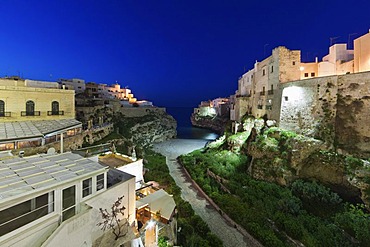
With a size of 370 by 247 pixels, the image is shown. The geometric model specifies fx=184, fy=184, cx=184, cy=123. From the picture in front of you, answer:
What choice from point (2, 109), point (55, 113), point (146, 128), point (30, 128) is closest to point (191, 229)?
point (30, 128)

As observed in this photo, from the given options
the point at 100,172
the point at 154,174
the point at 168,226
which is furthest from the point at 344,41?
the point at 100,172

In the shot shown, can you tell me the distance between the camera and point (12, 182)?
546cm

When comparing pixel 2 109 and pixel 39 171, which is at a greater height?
pixel 2 109

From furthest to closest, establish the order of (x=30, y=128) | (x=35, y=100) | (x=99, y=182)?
(x=35, y=100) → (x=30, y=128) → (x=99, y=182)

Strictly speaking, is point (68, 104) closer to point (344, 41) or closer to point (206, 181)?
point (206, 181)

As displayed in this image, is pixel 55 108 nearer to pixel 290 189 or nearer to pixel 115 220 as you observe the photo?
pixel 115 220

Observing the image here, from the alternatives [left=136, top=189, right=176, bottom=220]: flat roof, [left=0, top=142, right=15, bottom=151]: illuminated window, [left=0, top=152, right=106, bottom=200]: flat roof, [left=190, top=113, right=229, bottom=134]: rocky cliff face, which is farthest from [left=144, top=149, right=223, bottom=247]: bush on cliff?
[left=190, top=113, right=229, bottom=134]: rocky cliff face

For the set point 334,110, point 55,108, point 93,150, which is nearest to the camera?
point 93,150

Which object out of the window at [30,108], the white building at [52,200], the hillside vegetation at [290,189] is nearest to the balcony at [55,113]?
the window at [30,108]

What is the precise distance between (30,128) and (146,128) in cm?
2628

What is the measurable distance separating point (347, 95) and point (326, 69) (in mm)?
8933

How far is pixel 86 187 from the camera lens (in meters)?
6.87

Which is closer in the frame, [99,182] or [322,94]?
[99,182]

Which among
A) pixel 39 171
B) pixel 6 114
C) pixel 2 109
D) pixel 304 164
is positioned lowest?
pixel 304 164
